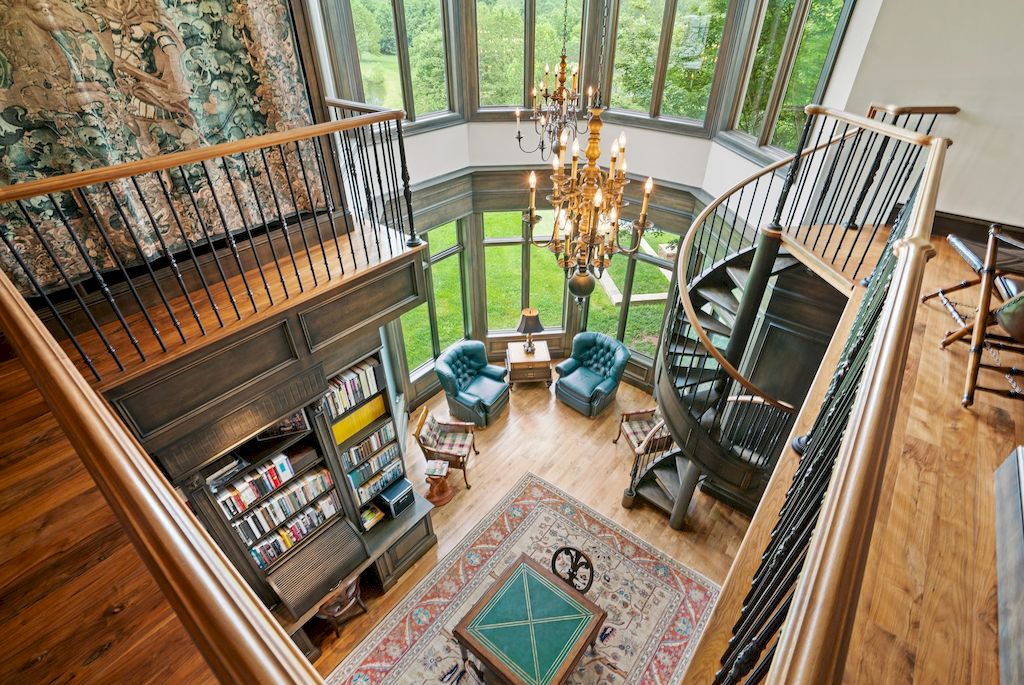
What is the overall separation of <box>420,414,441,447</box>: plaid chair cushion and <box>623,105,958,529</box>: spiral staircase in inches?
96.7

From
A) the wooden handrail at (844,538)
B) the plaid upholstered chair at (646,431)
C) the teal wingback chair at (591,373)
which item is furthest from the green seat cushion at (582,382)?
the wooden handrail at (844,538)

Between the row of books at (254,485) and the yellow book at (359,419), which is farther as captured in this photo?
the yellow book at (359,419)

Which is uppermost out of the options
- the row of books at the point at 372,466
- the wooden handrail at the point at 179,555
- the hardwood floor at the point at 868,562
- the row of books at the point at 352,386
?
the wooden handrail at the point at 179,555

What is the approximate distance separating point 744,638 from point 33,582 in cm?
214

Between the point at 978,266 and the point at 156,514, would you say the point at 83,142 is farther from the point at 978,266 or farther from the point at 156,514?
the point at 978,266

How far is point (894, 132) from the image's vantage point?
2.63 metres

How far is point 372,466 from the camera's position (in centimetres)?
455

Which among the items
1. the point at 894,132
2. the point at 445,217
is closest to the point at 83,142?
the point at 445,217

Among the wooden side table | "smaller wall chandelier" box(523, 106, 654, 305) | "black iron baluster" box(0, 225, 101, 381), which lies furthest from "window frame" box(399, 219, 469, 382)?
"black iron baluster" box(0, 225, 101, 381)

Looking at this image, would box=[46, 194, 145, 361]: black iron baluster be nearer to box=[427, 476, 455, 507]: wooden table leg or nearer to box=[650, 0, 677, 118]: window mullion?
box=[427, 476, 455, 507]: wooden table leg

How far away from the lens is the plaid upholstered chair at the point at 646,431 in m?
5.70

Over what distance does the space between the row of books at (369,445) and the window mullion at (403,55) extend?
3.43 m

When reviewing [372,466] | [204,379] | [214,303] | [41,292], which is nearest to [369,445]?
[372,466]

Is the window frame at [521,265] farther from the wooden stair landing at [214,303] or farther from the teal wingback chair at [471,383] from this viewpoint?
the wooden stair landing at [214,303]
